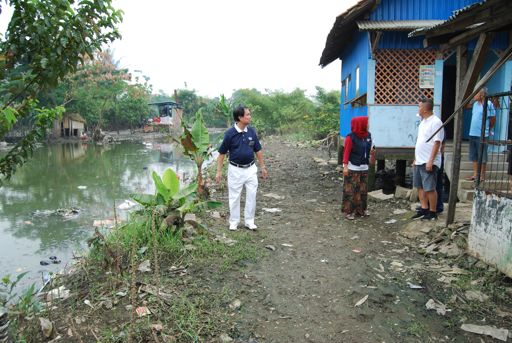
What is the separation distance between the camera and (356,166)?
6.34 meters

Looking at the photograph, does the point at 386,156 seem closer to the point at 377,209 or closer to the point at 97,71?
the point at 377,209

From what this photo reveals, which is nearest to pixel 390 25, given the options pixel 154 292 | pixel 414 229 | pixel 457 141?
pixel 457 141

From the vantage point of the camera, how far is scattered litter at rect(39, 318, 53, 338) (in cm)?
329

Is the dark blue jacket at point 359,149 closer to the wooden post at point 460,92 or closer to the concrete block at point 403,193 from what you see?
the wooden post at point 460,92

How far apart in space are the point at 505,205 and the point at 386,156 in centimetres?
458

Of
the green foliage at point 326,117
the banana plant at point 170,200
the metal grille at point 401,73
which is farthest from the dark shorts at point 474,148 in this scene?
the green foliage at point 326,117

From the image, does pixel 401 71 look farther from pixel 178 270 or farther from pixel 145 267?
→ pixel 145 267

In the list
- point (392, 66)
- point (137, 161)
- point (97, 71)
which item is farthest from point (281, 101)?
point (392, 66)

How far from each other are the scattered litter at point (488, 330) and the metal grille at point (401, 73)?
6.15m

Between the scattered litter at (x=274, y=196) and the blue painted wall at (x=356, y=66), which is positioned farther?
the blue painted wall at (x=356, y=66)

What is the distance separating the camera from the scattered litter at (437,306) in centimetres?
360

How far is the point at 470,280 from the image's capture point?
420 cm

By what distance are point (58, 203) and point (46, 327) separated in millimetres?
8142

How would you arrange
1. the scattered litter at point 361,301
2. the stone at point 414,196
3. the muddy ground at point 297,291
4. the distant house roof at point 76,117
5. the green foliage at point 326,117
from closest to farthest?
the muddy ground at point 297,291 → the scattered litter at point 361,301 → the stone at point 414,196 → the green foliage at point 326,117 → the distant house roof at point 76,117
